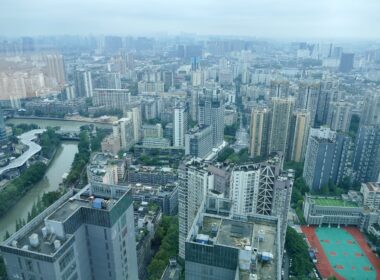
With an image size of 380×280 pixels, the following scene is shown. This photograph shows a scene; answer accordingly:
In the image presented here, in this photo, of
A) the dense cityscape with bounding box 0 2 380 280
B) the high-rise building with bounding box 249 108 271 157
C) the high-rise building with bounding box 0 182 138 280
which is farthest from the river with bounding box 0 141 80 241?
the high-rise building with bounding box 249 108 271 157

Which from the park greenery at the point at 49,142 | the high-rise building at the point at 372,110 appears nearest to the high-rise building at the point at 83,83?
the park greenery at the point at 49,142

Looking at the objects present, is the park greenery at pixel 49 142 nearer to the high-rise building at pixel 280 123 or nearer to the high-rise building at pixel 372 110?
the high-rise building at pixel 280 123

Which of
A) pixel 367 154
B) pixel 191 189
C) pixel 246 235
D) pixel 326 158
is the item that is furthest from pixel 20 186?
pixel 367 154

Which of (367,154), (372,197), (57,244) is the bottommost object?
(372,197)

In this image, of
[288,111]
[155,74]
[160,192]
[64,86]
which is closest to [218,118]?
[288,111]

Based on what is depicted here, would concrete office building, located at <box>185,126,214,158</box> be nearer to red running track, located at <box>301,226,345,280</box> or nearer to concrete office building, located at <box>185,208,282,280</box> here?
red running track, located at <box>301,226,345,280</box>

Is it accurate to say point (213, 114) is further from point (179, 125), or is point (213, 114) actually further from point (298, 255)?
point (298, 255)

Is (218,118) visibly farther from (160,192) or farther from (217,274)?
(217,274)
